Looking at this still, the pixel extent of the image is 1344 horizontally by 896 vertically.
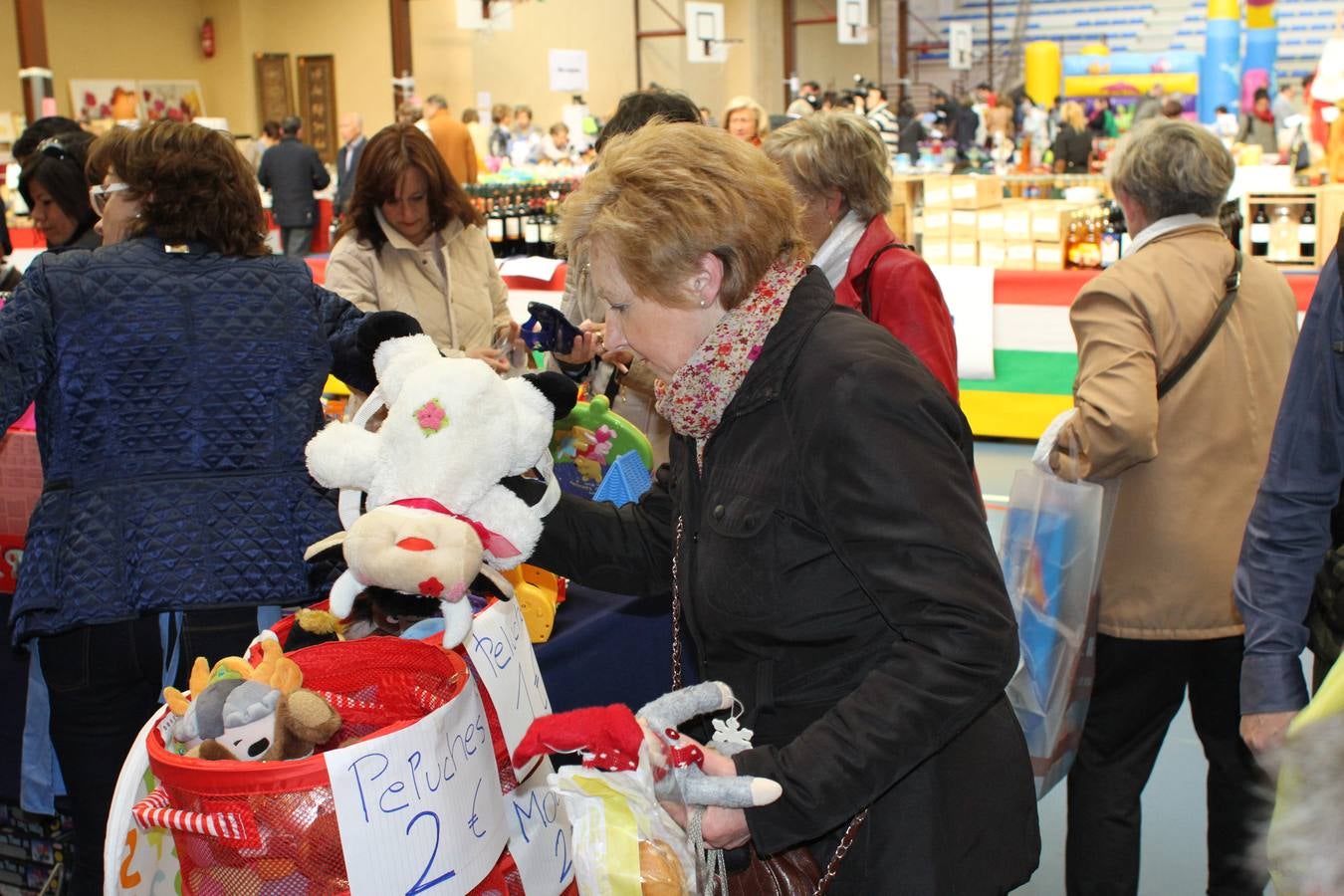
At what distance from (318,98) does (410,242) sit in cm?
1662

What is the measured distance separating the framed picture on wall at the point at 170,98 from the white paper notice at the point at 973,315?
45.3ft

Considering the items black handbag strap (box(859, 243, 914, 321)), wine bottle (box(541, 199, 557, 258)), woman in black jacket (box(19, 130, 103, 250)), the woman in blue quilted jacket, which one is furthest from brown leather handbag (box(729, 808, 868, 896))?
wine bottle (box(541, 199, 557, 258))

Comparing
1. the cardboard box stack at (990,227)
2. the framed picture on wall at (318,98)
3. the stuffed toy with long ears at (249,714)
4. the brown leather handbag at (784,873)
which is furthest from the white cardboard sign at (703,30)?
the brown leather handbag at (784,873)

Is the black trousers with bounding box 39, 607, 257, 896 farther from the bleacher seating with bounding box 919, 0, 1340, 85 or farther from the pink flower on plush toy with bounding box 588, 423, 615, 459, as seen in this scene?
the bleacher seating with bounding box 919, 0, 1340, 85

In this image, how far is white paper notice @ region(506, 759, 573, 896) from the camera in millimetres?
1628

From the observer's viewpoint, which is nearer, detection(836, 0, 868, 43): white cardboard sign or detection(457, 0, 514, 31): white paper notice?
detection(457, 0, 514, 31): white paper notice

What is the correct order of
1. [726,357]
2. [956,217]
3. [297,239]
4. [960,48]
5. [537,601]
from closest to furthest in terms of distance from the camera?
[726,357] < [537,601] < [956,217] < [297,239] < [960,48]

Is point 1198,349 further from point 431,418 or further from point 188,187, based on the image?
point 188,187

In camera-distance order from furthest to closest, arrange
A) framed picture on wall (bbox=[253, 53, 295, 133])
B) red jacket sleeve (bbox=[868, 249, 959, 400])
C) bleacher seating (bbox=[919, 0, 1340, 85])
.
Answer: bleacher seating (bbox=[919, 0, 1340, 85])
framed picture on wall (bbox=[253, 53, 295, 133])
red jacket sleeve (bbox=[868, 249, 959, 400])

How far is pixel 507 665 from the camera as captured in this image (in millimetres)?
1644

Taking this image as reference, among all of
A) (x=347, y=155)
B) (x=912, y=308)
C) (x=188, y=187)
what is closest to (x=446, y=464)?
(x=188, y=187)

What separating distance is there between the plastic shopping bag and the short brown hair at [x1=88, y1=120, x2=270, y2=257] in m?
1.41

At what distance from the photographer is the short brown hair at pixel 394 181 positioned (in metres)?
3.19

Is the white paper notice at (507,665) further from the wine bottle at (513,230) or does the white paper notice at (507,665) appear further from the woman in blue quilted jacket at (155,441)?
the wine bottle at (513,230)
